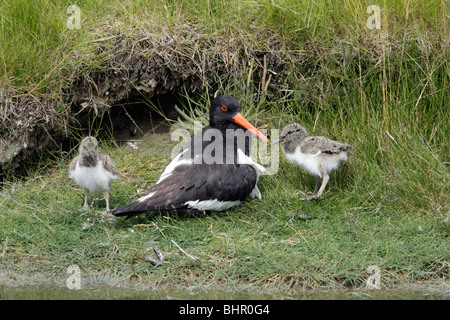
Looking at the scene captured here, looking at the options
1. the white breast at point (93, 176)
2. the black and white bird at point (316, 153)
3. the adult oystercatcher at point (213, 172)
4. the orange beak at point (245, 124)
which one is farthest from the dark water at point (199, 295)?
the orange beak at point (245, 124)

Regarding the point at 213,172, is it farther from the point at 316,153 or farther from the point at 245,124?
the point at 316,153

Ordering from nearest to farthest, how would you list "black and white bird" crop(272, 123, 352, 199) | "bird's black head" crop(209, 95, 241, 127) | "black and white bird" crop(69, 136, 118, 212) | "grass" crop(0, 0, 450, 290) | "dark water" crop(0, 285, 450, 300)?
1. "dark water" crop(0, 285, 450, 300)
2. "grass" crop(0, 0, 450, 290)
3. "black and white bird" crop(69, 136, 118, 212)
4. "black and white bird" crop(272, 123, 352, 199)
5. "bird's black head" crop(209, 95, 241, 127)

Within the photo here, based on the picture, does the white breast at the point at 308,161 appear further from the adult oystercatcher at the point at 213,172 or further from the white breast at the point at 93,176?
the white breast at the point at 93,176

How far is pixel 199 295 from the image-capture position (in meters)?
4.63

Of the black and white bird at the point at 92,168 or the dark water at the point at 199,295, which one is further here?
the black and white bird at the point at 92,168


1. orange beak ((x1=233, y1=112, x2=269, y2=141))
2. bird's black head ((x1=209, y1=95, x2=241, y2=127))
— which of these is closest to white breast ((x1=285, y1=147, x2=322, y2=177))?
orange beak ((x1=233, y1=112, x2=269, y2=141))

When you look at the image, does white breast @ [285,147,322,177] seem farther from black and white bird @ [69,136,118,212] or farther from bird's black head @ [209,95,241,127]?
black and white bird @ [69,136,118,212]

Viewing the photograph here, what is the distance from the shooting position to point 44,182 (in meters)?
6.33

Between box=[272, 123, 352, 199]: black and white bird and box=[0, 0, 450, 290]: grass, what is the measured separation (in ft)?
0.93

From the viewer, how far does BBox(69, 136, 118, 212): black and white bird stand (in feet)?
17.8

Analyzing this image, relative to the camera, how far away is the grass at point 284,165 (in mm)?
4973

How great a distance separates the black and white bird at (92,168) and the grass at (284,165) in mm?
299

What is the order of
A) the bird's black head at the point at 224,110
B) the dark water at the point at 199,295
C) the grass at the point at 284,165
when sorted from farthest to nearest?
the bird's black head at the point at 224,110, the grass at the point at 284,165, the dark water at the point at 199,295

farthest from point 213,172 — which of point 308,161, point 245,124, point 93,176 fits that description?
point 93,176
